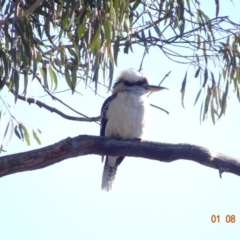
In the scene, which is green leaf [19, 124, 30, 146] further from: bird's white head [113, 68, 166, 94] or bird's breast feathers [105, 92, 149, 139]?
bird's white head [113, 68, 166, 94]

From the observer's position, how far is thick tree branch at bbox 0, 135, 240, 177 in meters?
3.70

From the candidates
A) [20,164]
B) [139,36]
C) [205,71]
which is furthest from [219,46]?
[20,164]

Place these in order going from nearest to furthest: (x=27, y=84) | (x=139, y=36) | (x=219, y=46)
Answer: (x=27, y=84)
(x=139, y=36)
(x=219, y=46)

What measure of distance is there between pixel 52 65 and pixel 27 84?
574mm

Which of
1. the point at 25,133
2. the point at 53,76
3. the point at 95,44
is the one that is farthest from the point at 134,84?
the point at 95,44

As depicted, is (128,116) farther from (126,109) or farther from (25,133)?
(25,133)

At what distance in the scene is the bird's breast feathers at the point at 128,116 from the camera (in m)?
4.95

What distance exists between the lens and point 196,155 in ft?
12.9

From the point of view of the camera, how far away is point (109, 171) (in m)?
5.36

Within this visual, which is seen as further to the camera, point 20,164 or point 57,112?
point 57,112

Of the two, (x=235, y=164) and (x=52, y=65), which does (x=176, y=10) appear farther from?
(x=235, y=164)

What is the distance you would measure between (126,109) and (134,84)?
0.94ft

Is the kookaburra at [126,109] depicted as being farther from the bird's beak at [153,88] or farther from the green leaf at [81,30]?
the green leaf at [81,30]

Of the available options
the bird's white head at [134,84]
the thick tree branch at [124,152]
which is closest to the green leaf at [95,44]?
the thick tree branch at [124,152]
